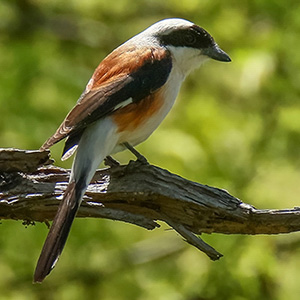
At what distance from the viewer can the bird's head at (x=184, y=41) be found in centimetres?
501

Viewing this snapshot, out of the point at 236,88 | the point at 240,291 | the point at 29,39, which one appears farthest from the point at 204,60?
the point at 29,39

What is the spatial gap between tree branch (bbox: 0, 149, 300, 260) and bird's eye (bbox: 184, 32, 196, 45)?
3.82 ft

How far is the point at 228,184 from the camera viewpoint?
6.04 metres

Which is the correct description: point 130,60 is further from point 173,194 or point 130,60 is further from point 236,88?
point 236,88

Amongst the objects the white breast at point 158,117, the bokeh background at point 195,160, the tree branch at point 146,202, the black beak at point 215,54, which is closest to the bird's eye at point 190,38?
the black beak at point 215,54

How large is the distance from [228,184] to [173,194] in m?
1.97

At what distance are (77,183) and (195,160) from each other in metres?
2.67

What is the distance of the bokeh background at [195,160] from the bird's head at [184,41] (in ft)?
3.88

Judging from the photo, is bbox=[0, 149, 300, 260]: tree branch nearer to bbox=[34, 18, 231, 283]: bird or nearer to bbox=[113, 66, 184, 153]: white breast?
bbox=[34, 18, 231, 283]: bird

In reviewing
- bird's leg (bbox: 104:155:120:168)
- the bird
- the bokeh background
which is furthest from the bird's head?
the bokeh background

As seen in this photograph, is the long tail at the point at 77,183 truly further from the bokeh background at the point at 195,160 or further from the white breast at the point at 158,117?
the bokeh background at the point at 195,160

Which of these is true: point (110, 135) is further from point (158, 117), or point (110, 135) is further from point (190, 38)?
point (190, 38)

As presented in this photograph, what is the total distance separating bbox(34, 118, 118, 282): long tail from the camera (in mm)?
3967

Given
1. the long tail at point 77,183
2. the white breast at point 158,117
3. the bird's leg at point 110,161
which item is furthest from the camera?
the bird's leg at point 110,161
